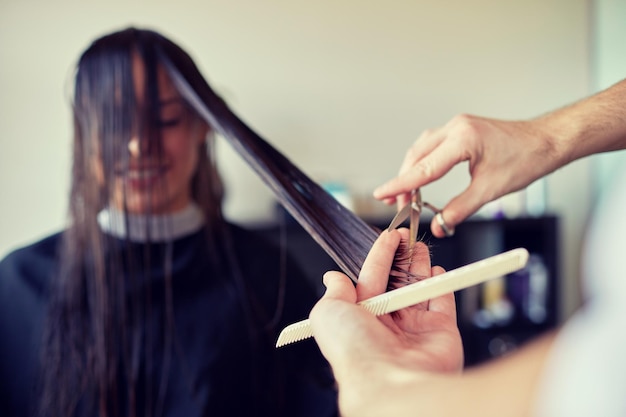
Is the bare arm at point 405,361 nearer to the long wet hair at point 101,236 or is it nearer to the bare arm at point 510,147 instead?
the bare arm at point 510,147

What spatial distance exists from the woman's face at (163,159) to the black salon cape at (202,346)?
0.13 m

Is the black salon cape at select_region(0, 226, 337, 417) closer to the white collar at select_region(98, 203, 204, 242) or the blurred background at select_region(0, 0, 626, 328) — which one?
the white collar at select_region(98, 203, 204, 242)

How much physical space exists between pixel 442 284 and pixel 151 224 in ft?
2.68

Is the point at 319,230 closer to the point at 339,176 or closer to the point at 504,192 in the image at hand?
the point at 504,192

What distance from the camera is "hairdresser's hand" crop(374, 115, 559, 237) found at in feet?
2.03

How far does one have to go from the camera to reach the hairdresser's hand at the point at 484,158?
620 mm

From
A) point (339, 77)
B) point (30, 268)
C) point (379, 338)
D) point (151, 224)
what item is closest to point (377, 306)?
point (379, 338)

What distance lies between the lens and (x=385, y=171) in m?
2.02

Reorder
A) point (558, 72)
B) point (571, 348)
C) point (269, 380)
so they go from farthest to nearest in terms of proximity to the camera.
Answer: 1. point (558, 72)
2. point (269, 380)
3. point (571, 348)

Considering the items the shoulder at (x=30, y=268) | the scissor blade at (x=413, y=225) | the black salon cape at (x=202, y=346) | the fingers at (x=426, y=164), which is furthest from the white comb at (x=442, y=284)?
the shoulder at (x=30, y=268)

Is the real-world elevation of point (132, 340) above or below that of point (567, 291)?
above

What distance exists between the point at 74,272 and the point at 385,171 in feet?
4.44

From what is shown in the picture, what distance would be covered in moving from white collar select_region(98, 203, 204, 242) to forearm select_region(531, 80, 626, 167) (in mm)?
765

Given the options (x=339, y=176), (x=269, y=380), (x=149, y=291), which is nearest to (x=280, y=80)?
(x=339, y=176)
